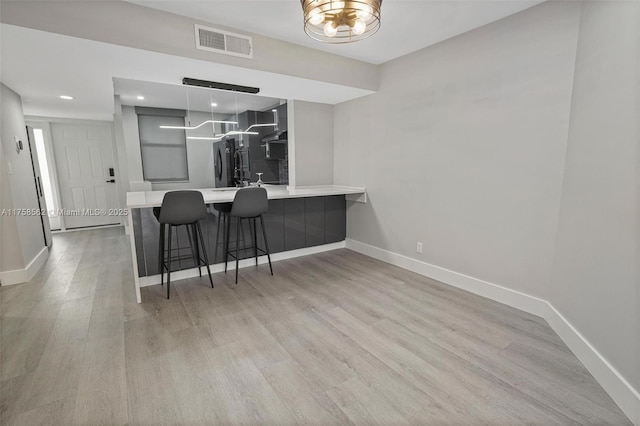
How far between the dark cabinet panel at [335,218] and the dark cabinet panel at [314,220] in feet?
0.24

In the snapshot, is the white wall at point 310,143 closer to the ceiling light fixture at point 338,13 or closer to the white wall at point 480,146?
the white wall at point 480,146

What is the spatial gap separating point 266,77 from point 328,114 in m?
1.63

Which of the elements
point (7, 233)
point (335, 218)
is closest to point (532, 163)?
point (335, 218)

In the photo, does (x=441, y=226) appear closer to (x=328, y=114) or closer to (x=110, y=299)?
(x=328, y=114)

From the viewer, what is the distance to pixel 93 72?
2.76 metres

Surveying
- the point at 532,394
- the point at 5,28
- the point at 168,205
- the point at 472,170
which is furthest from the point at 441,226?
the point at 5,28

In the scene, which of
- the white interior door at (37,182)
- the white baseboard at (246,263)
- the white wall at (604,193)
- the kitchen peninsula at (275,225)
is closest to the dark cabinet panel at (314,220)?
the kitchen peninsula at (275,225)

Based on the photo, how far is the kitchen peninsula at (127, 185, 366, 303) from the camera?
9.80 ft

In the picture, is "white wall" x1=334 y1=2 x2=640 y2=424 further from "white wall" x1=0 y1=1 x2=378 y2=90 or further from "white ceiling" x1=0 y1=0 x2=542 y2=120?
"white wall" x1=0 y1=1 x2=378 y2=90

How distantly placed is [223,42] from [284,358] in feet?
8.58

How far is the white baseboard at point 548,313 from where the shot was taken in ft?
4.97

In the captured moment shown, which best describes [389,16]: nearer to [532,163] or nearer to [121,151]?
[532,163]

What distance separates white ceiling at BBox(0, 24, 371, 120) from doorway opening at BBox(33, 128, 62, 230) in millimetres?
1481

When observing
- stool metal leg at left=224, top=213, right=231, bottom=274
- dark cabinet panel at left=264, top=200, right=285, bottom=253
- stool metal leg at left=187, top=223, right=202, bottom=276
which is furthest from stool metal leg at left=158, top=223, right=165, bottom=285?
dark cabinet panel at left=264, top=200, right=285, bottom=253
